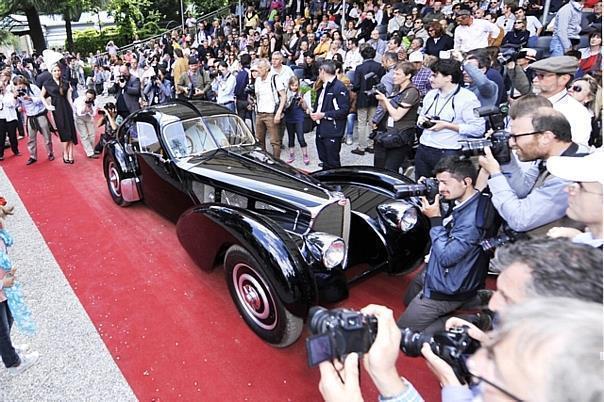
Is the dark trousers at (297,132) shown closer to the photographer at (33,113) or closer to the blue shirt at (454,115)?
the blue shirt at (454,115)

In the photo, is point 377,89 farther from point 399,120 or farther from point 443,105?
point 443,105

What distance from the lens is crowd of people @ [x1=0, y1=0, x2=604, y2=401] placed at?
43.0 inches

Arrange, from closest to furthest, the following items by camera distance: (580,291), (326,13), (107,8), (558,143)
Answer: (580,291), (558,143), (326,13), (107,8)

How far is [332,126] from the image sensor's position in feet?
19.5

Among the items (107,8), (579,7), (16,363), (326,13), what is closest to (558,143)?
(16,363)

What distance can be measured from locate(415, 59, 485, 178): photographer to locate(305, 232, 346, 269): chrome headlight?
5.14ft

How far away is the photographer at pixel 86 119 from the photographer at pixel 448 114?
21.0ft

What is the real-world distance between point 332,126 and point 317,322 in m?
4.71

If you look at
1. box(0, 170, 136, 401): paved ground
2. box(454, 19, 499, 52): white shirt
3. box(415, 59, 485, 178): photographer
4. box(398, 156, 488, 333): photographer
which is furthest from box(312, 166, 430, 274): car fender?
box(454, 19, 499, 52): white shirt

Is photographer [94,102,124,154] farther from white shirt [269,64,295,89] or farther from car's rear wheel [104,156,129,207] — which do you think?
white shirt [269,64,295,89]

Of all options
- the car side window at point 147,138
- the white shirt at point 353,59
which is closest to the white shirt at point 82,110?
the car side window at point 147,138

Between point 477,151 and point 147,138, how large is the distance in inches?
146

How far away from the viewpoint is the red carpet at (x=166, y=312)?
2889mm

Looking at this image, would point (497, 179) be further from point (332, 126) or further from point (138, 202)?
point (138, 202)
